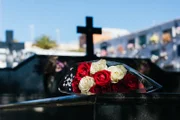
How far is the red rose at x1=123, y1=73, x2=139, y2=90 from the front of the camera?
2438 mm

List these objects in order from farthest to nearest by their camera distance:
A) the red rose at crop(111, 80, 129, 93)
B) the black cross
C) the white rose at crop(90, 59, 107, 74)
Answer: the black cross → the white rose at crop(90, 59, 107, 74) → the red rose at crop(111, 80, 129, 93)

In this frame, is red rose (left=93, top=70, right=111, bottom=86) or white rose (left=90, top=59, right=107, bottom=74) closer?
red rose (left=93, top=70, right=111, bottom=86)

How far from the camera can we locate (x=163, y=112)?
6.72 feet

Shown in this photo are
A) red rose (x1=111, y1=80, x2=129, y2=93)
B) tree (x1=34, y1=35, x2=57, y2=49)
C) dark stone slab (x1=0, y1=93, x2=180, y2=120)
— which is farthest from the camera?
tree (x1=34, y1=35, x2=57, y2=49)

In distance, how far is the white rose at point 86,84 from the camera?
2.47 m

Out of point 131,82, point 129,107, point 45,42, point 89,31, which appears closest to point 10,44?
point 89,31

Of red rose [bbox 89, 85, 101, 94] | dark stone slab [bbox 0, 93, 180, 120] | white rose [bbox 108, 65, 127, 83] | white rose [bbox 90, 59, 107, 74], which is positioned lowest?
dark stone slab [bbox 0, 93, 180, 120]

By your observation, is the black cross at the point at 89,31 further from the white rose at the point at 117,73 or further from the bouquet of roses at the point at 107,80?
the white rose at the point at 117,73

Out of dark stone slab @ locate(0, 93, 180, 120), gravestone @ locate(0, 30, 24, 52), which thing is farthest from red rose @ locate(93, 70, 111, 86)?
gravestone @ locate(0, 30, 24, 52)

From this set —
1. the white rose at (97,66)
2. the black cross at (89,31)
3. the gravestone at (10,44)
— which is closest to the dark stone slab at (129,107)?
the white rose at (97,66)

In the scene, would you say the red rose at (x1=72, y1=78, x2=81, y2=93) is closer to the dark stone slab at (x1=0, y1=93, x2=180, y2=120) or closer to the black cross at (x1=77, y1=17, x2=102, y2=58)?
the dark stone slab at (x1=0, y1=93, x2=180, y2=120)

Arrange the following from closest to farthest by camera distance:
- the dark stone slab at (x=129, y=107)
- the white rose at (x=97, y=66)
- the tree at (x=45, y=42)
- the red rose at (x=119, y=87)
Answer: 1. the dark stone slab at (x=129, y=107)
2. the red rose at (x=119, y=87)
3. the white rose at (x=97, y=66)
4. the tree at (x=45, y=42)

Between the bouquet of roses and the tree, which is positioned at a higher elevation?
the tree

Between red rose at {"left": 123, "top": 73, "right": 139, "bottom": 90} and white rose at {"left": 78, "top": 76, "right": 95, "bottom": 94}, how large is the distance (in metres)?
0.20
